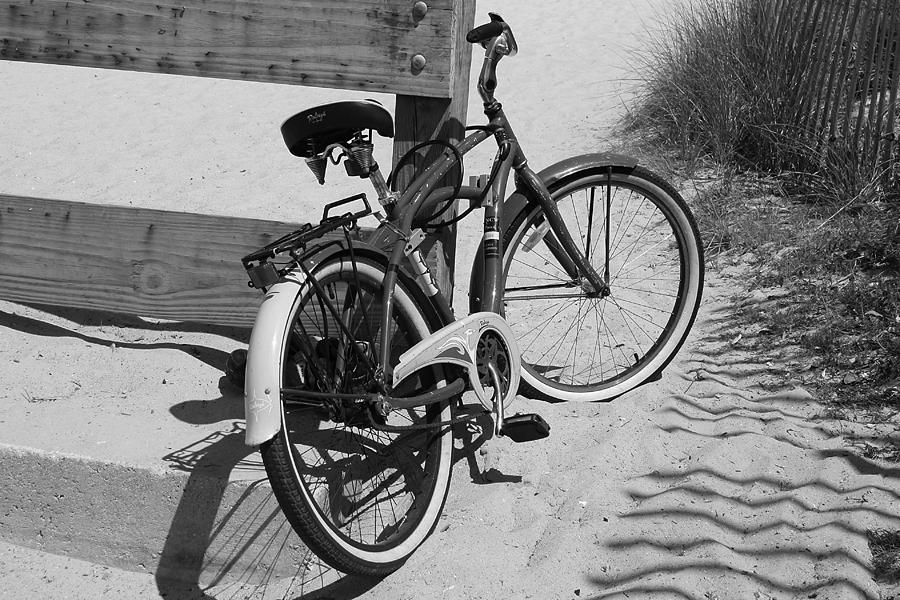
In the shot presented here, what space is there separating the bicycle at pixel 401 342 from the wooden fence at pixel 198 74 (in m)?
0.18

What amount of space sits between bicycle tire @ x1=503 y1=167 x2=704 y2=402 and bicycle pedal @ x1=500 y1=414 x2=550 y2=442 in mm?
336

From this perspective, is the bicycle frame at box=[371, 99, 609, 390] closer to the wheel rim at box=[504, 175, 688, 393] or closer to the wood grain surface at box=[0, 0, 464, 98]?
the wheel rim at box=[504, 175, 688, 393]

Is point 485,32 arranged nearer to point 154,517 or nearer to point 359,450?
point 359,450

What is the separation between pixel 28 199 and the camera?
3.82m

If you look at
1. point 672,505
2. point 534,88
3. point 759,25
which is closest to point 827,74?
point 759,25

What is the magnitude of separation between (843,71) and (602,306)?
1.90 m

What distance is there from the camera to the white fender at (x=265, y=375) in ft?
8.08

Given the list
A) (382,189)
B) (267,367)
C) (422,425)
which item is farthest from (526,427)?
(267,367)

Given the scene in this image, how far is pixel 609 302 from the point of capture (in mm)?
4402

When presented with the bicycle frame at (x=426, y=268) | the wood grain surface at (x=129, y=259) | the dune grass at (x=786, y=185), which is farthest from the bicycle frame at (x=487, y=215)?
the dune grass at (x=786, y=185)

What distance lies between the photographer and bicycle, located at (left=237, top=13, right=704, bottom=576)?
2.59 m

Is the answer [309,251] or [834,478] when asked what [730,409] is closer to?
[834,478]

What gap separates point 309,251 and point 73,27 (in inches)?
59.3

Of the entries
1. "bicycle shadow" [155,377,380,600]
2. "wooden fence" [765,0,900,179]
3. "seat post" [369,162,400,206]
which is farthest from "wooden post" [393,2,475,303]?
"wooden fence" [765,0,900,179]
